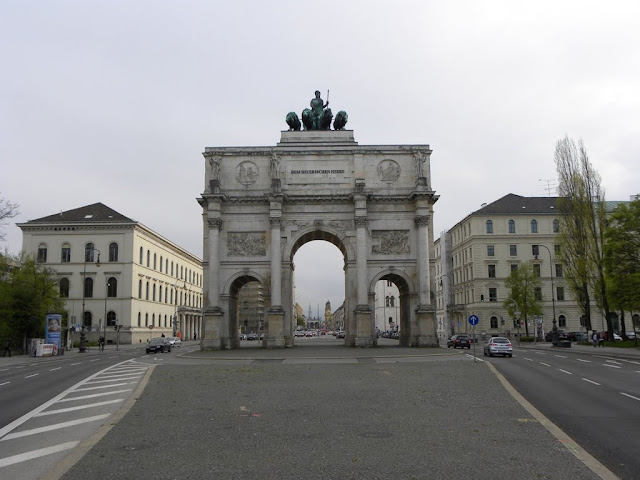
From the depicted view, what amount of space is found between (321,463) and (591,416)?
313 inches

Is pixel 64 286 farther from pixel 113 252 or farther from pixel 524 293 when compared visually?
pixel 524 293

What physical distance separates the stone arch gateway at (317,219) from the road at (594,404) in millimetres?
22724

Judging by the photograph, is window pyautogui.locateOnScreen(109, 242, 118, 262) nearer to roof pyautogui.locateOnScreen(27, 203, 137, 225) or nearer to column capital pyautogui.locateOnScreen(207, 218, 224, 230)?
roof pyautogui.locateOnScreen(27, 203, 137, 225)

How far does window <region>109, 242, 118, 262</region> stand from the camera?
A: 75.8m

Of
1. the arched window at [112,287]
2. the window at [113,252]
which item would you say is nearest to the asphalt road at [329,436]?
the arched window at [112,287]

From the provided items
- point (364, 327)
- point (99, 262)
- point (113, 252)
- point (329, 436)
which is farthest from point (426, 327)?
point (113, 252)

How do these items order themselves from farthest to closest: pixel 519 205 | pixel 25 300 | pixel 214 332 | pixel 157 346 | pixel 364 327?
pixel 519 205
pixel 25 300
pixel 157 346
pixel 214 332
pixel 364 327

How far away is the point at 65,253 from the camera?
7638 centimetres

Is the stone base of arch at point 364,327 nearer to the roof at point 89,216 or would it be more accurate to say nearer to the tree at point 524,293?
the tree at point 524,293

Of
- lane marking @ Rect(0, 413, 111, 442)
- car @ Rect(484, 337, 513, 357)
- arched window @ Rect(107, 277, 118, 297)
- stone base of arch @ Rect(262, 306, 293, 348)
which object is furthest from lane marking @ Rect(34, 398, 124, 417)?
arched window @ Rect(107, 277, 118, 297)

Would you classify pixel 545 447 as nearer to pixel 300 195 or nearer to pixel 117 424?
pixel 117 424

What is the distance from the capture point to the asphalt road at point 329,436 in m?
8.44

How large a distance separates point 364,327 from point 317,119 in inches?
805

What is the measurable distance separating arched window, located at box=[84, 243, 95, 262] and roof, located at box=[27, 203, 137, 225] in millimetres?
3328
